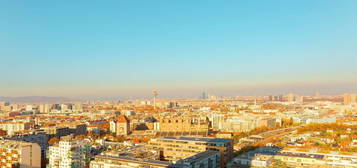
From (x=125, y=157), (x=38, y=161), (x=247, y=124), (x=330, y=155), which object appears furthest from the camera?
(x=247, y=124)

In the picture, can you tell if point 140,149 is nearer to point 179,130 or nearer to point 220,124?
point 179,130

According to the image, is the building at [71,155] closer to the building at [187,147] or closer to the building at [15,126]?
the building at [187,147]

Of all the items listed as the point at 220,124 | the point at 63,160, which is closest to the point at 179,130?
the point at 220,124

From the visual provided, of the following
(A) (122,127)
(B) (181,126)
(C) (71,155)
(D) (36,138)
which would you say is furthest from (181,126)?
(C) (71,155)

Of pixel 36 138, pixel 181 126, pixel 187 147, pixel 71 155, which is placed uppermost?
pixel 187 147

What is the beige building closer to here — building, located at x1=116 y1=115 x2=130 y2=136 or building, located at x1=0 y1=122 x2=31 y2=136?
building, located at x1=116 y1=115 x2=130 y2=136

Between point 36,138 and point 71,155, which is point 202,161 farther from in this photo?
point 36,138
